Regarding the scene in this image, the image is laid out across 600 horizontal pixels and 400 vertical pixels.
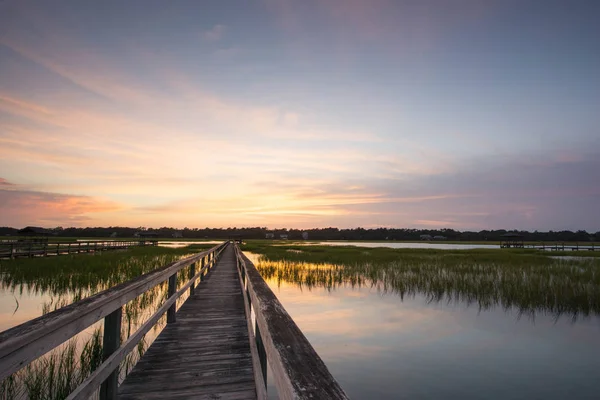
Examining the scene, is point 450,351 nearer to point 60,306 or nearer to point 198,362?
point 198,362

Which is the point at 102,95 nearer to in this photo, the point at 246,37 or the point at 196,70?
the point at 196,70

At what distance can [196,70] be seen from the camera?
67.7 feet

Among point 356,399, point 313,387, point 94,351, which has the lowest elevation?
point 356,399

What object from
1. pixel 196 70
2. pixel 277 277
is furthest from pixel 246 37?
pixel 277 277

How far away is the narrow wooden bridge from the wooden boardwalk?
1 centimetres

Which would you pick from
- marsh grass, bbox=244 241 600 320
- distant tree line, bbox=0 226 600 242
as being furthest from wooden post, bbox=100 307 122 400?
distant tree line, bbox=0 226 600 242

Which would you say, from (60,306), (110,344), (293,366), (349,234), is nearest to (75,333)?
(110,344)

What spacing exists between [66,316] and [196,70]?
21.8 m

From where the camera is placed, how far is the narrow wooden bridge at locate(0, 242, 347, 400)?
4.76 feet

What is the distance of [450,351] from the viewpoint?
26.0 feet

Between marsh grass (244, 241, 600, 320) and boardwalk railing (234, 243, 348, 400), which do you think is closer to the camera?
boardwalk railing (234, 243, 348, 400)

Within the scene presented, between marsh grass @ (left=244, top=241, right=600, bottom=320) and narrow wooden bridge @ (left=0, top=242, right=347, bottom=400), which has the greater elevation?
narrow wooden bridge @ (left=0, top=242, right=347, bottom=400)

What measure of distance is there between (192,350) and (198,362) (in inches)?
21.2

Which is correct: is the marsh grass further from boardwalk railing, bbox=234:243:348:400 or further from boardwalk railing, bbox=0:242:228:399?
boardwalk railing, bbox=0:242:228:399
